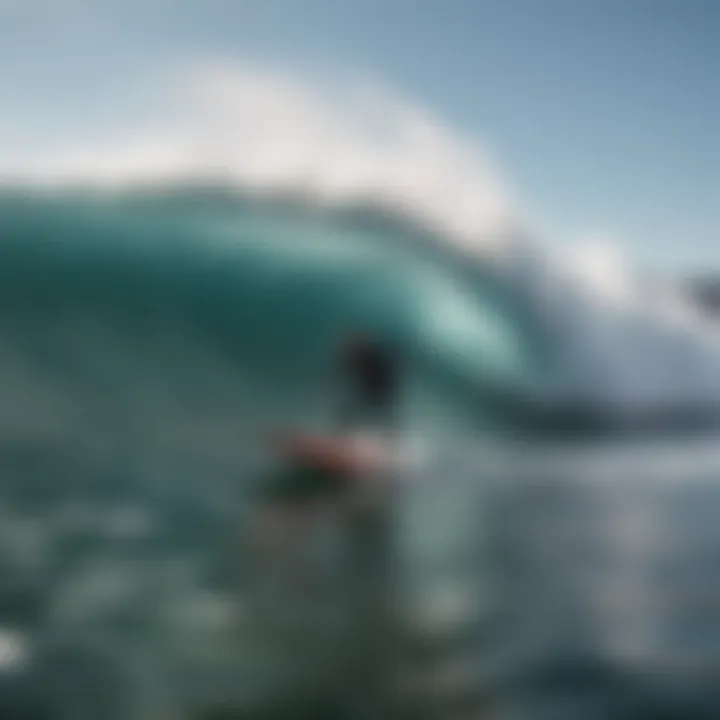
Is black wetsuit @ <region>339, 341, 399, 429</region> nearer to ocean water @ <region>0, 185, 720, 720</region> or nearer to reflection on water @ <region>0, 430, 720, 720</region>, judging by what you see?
ocean water @ <region>0, 185, 720, 720</region>

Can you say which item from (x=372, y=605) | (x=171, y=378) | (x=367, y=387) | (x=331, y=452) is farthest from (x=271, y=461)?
(x=372, y=605)

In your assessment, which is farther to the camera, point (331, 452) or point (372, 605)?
point (331, 452)

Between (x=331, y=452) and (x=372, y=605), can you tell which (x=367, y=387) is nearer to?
(x=331, y=452)

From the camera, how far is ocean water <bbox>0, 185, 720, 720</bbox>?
9.64 feet

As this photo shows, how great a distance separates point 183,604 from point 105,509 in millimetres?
→ 775

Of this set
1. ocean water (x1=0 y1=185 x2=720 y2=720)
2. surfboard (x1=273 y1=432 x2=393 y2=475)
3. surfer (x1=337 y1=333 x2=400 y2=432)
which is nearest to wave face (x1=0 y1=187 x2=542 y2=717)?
ocean water (x1=0 y1=185 x2=720 y2=720)

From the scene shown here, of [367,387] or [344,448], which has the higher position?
[367,387]

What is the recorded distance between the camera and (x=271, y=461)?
4.27 metres

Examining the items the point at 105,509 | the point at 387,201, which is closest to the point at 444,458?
the point at 387,201

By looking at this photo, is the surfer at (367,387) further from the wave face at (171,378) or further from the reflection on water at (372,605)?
the reflection on water at (372,605)

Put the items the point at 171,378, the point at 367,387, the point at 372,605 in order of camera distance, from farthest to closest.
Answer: the point at 171,378 → the point at 367,387 → the point at 372,605

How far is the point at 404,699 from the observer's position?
2.73 m

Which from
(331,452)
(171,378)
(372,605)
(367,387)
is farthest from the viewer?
(171,378)

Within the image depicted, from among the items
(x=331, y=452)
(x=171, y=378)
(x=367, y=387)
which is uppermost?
(x=171, y=378)
